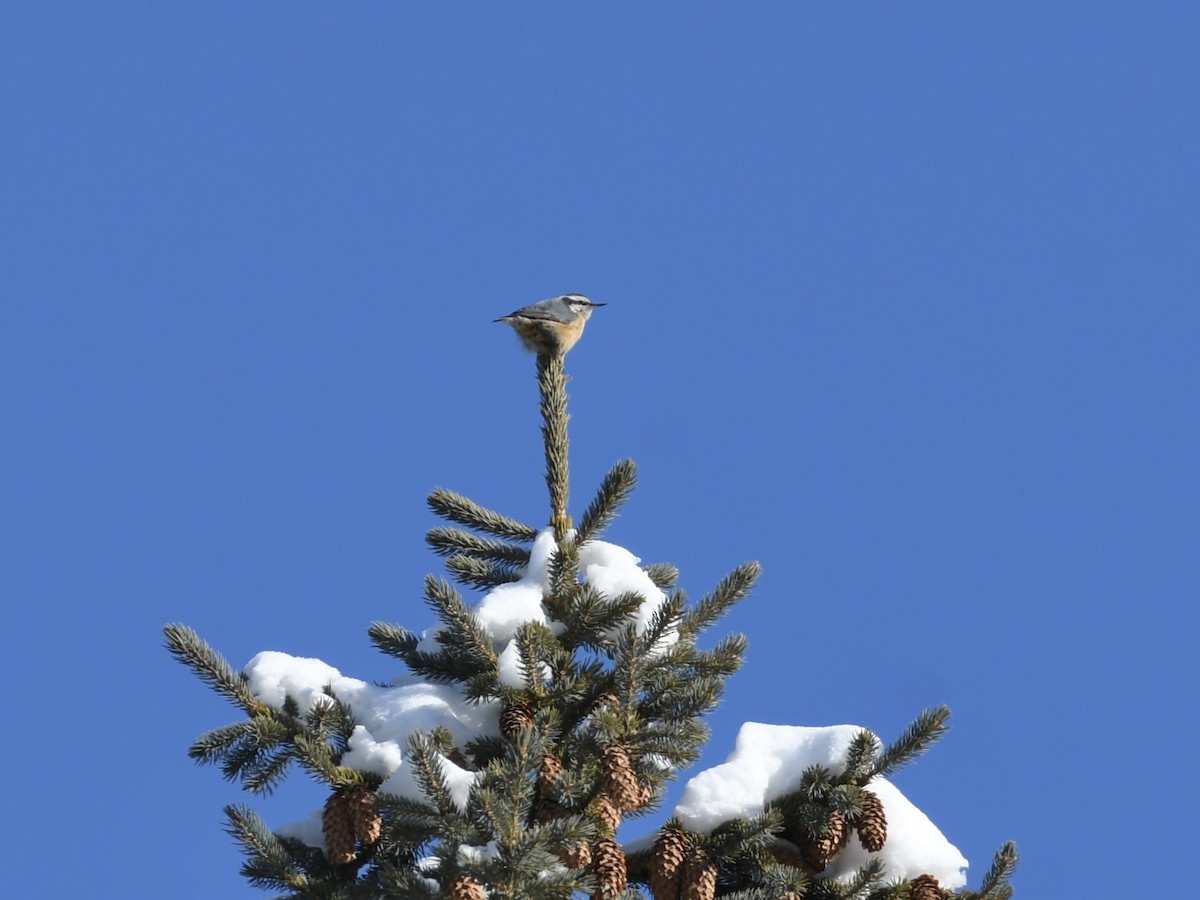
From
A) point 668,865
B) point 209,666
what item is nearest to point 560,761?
point 668,865

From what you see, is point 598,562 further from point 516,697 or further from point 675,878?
point 675,878

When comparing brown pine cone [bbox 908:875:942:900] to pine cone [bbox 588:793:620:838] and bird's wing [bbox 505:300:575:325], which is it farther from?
bird's wing [bbox 505:300:575:325]

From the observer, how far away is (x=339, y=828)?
4.82 metres

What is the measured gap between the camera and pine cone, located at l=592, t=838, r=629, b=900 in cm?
478

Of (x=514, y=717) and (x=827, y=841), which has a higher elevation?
(x=514, y=717)

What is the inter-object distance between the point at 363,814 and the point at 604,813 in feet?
2.68

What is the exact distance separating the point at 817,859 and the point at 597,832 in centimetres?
100

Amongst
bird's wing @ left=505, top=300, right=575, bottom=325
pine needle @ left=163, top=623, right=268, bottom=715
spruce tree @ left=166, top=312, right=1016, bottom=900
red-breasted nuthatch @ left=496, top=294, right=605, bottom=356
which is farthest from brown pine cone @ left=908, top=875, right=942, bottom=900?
bird's wing @ left=505, top=300, right=575, bottom=325

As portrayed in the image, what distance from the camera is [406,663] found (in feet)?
18.1

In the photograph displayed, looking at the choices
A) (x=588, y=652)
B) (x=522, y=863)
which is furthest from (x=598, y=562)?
(x=522, y=863)

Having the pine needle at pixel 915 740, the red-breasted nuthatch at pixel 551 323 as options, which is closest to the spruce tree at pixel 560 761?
the pine needle at pixel 915 740

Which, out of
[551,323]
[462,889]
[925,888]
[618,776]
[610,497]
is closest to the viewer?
[462,889]

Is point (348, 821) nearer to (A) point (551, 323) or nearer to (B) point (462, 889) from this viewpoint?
(B) point (462, 889)

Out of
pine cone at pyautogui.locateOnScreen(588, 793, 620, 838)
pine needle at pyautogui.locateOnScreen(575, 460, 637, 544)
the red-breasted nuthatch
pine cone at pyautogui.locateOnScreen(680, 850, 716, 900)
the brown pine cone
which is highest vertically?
the red-breasted nuthatch
